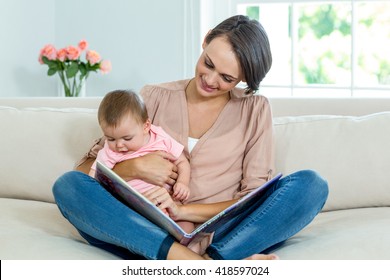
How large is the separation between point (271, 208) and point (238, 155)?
1.13 feet

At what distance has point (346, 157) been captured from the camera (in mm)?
2289

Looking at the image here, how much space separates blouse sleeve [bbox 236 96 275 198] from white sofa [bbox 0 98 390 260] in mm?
200

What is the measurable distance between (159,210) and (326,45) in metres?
2.25

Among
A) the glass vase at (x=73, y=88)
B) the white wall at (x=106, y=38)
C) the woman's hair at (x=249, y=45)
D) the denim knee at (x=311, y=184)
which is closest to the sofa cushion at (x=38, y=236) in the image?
the denim knee at (x=311, y=184)

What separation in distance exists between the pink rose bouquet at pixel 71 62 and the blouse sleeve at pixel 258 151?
1.77m

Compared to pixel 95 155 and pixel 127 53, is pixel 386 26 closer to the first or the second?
pixel 127 53

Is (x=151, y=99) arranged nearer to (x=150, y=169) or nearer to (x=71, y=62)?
(x=150, y=169)

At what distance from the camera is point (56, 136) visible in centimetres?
249

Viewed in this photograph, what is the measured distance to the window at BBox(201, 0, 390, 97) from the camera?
11.7ft

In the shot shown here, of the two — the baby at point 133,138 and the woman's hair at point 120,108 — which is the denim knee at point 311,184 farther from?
the woman's hair at point 120,108

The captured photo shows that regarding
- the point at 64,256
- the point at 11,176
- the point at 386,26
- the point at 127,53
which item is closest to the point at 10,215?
the point at 11,176

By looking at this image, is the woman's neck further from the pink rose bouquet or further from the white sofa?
the pink rose bouquet
